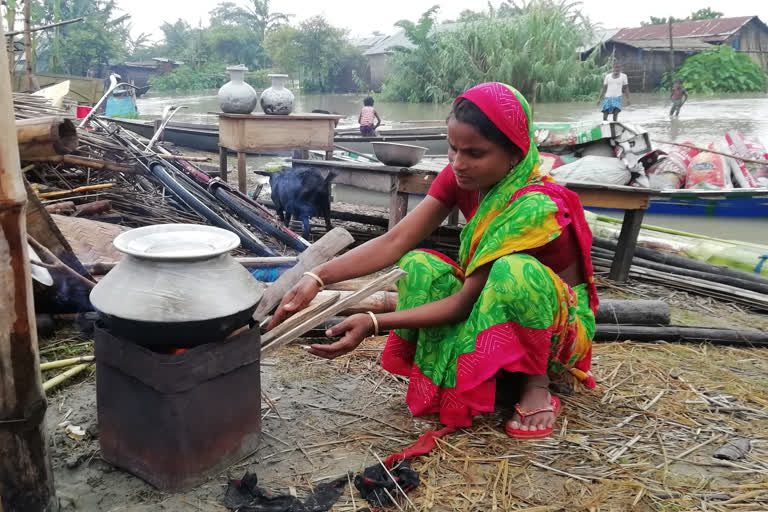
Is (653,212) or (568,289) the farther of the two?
(653,212)

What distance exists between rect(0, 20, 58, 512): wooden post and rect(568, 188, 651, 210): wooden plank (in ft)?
13.2

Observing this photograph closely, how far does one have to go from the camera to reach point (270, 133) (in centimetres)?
650

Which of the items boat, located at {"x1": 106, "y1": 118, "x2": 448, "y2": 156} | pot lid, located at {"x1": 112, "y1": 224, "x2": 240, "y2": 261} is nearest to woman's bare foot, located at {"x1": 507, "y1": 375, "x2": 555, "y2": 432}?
pot lid, located at {"x1": 112, "y1": 224, "x2": 240, "y2": 261}

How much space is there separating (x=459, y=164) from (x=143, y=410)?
1.40m

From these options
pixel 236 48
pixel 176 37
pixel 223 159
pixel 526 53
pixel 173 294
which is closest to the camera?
pixel 173 294

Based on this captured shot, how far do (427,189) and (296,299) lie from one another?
3.35 metres

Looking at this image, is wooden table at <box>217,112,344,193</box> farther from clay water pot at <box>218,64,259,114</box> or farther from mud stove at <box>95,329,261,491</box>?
mud stove at <box>95,329,261,491</box>

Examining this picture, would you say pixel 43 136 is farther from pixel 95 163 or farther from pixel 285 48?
pixel 285 48

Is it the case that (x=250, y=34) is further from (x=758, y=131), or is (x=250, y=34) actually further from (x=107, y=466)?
(x=107, y=466)

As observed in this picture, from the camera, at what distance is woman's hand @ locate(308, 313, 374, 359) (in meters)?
2.02

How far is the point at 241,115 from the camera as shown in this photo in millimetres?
6277

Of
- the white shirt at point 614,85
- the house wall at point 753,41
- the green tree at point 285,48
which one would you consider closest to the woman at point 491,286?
the white shirt at point 614,85

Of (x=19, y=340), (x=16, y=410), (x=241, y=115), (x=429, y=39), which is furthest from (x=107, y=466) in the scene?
(x=429, y=39)

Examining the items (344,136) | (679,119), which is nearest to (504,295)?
(344,136)
